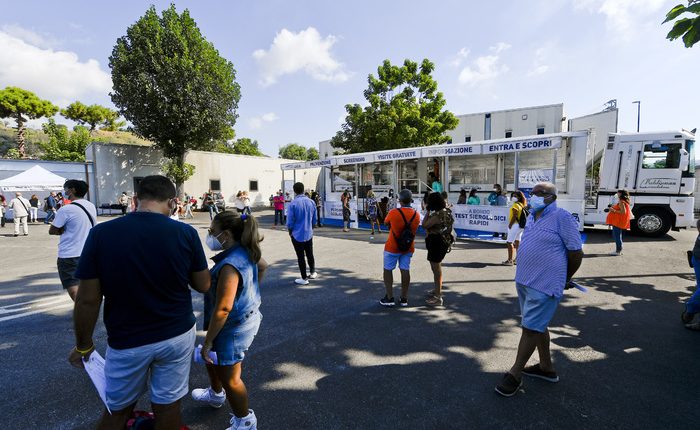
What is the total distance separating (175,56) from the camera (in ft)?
64.9

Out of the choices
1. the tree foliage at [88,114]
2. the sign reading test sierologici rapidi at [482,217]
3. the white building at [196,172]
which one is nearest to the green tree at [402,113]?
the white building at [196,172]

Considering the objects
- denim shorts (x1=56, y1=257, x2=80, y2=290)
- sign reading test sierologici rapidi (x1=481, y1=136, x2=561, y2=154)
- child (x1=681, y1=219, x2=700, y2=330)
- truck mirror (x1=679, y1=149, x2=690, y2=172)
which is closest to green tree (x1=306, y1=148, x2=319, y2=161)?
sign reading test sierologici rapidi (x1=481, y1=136, x2=561, y2=154)

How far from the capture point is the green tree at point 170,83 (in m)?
19.5

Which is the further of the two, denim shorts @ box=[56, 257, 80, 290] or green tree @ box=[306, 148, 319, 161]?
green tree @ box=[306, 148, 319, 161]

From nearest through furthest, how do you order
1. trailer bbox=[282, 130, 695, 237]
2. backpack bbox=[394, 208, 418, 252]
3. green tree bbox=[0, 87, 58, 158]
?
backpack bbox=[394, 208, 418, 252], trailer bbox=[282, 130, 695, 237], green tree bbox=[0, 87, 58, 158]

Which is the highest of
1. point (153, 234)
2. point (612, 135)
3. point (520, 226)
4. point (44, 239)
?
point (612, 135)

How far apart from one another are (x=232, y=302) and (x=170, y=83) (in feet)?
72.0

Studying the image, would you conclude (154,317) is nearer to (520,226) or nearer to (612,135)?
(520,226)

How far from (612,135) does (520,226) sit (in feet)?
24.3

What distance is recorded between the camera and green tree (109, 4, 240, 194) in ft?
64.1

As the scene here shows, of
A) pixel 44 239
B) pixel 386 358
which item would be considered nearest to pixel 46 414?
pixel 386 358

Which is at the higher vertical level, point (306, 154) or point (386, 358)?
point (306, 154)

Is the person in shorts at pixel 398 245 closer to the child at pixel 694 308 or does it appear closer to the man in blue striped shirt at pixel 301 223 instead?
the man in blue striped shirt at pixel 301 223

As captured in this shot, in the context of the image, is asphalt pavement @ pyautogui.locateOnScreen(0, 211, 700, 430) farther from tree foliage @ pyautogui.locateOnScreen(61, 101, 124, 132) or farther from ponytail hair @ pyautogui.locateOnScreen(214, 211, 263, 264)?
tree foliage @ pyautogui.locateOnScreen(61, 101, 124, 132)
